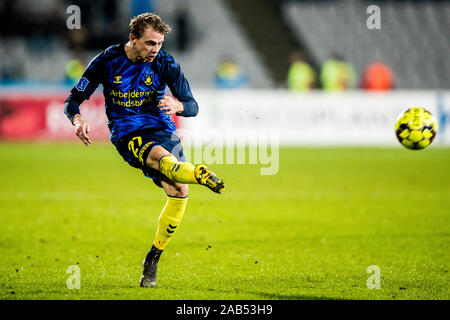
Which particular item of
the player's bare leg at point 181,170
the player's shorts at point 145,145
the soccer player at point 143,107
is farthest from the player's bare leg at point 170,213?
the player's bare leg at point 181,170

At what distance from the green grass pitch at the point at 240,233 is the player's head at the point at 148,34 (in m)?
1.91

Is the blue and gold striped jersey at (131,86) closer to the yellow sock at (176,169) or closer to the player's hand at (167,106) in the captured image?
the player's hand at (167,106)

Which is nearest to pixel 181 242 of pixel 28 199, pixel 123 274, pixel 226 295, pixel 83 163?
pixel 123 274

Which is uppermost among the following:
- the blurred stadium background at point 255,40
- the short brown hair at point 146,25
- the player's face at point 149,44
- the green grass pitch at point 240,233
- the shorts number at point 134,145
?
the blurred stadium background at point 255,40

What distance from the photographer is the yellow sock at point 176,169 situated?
5.37 metres

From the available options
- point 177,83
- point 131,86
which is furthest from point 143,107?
point 177,83

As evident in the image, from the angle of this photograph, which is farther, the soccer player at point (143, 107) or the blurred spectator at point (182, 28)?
the blurred spectator at point (182, 28)

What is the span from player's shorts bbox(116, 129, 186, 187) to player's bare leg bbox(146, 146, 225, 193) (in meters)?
0.07

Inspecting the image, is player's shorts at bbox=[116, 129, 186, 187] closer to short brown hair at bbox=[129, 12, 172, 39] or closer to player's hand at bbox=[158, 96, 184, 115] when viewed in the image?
player's hand at bbox=[158, 96, 184, 115]

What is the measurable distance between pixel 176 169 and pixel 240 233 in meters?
3.22

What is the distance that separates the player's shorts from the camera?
581 centimetres

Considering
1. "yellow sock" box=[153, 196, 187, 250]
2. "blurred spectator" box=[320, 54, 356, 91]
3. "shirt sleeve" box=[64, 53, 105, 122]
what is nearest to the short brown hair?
"shirt sleeve" box=[64, 53, 105, 122]

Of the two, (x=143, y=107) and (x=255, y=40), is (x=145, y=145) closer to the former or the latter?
(x=143, y=107)
